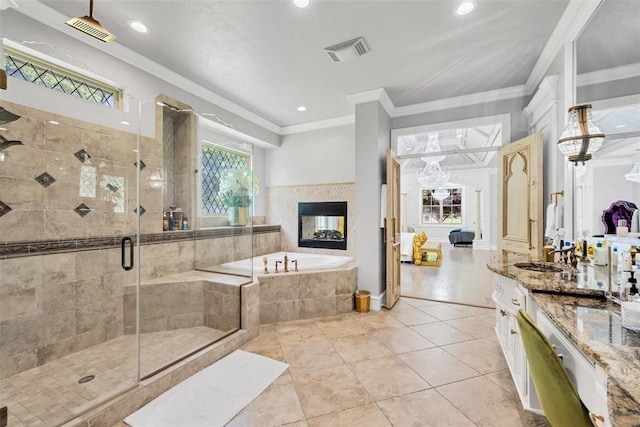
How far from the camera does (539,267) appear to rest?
2059 millimetres

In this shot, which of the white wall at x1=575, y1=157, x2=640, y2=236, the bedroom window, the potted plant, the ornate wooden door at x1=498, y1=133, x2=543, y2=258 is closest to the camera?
the white wall at x1=575, y1=157, x2=640, y2=236

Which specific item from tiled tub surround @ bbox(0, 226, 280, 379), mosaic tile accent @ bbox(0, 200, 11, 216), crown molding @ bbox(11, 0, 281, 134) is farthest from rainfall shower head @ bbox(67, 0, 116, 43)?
tiled tub surround @ bbox(0, 226, 280, 379)

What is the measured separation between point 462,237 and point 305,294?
8167mm

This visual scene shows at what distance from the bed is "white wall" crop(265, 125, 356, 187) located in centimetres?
684

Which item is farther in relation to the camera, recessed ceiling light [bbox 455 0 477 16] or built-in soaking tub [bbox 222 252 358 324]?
built-in soaking tub [bbox 222 252 358 324]

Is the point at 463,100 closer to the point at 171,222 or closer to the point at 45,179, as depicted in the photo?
the point at 171,222

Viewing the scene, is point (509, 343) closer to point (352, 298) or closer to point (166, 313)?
point (352, 298)

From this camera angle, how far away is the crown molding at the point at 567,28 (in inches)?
76.5

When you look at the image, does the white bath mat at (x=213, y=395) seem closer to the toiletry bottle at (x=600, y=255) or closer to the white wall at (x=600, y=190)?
the toiletry bottle at (x=600, y=255)

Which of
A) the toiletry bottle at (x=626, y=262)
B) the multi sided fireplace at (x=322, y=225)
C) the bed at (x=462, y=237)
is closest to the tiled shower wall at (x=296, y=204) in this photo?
the multi sided fireplace at (x=322, y=225)

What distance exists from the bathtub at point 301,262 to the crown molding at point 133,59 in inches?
88.7

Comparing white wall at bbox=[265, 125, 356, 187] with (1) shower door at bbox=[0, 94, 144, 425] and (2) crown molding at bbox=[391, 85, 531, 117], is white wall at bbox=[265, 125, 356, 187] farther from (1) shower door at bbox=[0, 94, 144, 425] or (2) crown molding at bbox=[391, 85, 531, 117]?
(1) shower door at bbox=[0, 94, 144, 425]

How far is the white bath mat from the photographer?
1647mm

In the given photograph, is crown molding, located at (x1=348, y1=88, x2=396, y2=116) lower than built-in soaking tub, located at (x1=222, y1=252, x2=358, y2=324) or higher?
higher
